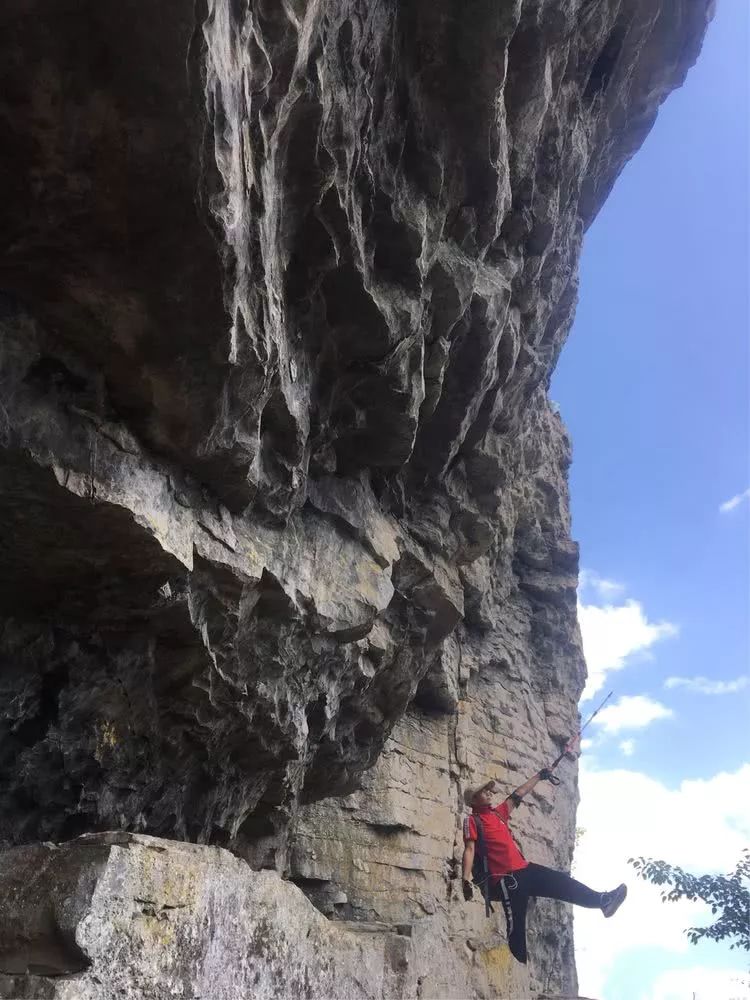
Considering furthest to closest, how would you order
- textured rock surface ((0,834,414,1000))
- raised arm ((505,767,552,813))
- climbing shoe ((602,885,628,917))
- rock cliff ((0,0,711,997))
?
raised arm ((505,767,552,813)) < climbing shoe ((602,885,628,917)) < rock cliff ((0,0,711,997)) < textured rock surface ((0,834,414,1000))

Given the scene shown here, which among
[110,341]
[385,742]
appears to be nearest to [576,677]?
[385,742]

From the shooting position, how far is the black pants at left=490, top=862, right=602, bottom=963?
7832mm

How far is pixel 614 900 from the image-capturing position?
24.9ft

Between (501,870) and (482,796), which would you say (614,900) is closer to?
(501,870)

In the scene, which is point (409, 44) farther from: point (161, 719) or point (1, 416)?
point (161, 719)

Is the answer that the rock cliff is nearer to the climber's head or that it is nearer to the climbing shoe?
the climber's head

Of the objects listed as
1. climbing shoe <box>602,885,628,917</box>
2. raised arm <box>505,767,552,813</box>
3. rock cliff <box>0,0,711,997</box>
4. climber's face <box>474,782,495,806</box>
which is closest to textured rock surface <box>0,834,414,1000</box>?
rock cliff <box>0,0,711,997</box>

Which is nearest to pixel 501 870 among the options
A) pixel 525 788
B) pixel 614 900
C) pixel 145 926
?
pixel 525 788

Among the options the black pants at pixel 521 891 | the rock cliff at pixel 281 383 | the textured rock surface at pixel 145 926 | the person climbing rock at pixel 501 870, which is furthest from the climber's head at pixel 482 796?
the textured rock surface at pixel 145 926

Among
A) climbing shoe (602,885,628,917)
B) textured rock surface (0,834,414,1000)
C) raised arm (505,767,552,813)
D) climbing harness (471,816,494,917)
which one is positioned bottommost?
textured rock surface (0,834,414,1000)

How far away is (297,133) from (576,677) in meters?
8.96

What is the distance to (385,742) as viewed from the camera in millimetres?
8008

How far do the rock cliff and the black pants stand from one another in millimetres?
251

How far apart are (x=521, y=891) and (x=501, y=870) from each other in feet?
0.90
